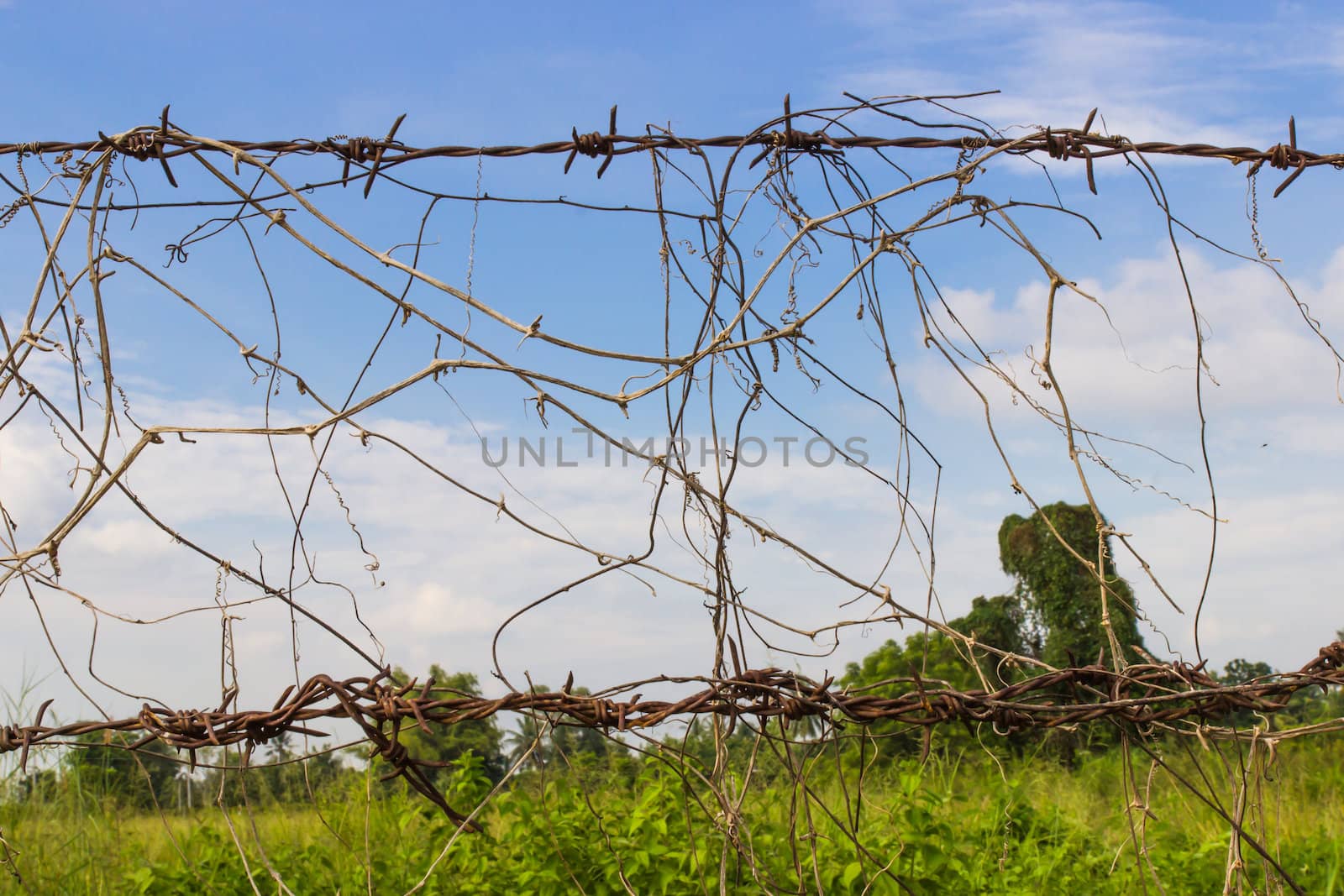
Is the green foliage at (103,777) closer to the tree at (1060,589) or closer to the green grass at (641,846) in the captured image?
the green grass at (641,846)

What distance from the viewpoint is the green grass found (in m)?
2.67

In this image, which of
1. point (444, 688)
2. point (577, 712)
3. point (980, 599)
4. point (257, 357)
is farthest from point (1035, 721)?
point (980, 599)

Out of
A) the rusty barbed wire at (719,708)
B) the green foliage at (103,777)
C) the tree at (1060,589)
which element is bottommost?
the green foliage at (103,777)

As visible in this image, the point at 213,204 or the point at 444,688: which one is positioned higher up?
the point at 213,204

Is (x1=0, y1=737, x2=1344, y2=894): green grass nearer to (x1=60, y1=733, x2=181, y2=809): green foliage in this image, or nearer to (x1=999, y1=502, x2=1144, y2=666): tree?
(x1=60, y1=733, x2=181, y2=809): green foliage

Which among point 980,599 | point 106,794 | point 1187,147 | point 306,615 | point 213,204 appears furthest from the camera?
point 980,599

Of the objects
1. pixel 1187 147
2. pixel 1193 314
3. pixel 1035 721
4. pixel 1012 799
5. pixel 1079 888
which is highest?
pixel 1187 147

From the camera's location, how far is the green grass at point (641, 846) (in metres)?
2.67

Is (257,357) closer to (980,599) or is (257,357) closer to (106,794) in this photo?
(106,794)

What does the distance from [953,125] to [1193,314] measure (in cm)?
61

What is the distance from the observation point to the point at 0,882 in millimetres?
3291

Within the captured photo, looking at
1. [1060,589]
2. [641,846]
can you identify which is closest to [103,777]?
[641,846]

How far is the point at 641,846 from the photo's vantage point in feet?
8.84

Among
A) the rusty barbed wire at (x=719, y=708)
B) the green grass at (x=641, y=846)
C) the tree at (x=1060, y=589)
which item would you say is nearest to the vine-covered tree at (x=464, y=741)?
Answer: the green grass at (x=641, y=846)
